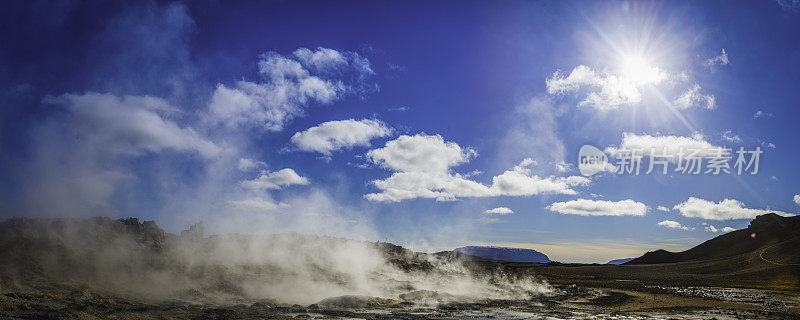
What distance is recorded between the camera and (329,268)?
4688 cm

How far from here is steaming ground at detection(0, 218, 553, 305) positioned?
28562 millimetres

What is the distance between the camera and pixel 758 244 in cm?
12650

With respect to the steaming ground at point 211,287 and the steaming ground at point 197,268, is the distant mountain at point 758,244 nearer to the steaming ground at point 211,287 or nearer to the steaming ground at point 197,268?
the steaming ground at point 211,287

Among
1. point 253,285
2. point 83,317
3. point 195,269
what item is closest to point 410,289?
point 253,285

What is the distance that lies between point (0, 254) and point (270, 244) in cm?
2548

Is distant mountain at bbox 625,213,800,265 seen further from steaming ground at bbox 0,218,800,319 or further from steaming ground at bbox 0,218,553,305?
steaming ground at bbox 0,218,553,305

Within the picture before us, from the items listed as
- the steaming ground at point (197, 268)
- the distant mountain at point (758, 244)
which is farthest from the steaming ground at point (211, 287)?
the distant mountain at point (758, 244)

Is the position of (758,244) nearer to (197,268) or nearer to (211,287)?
(211,287)

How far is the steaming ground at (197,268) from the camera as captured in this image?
28.6 metres

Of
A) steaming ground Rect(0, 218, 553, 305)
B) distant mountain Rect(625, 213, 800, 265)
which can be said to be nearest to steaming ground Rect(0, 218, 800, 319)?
steaming ground Rect(0, 218, 553, 305)

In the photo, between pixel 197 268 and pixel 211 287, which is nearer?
pixel 211 287

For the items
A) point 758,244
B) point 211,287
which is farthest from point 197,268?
point 758,244

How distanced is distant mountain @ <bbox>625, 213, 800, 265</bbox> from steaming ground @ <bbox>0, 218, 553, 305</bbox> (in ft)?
316

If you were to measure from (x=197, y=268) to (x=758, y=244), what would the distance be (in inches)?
6269
